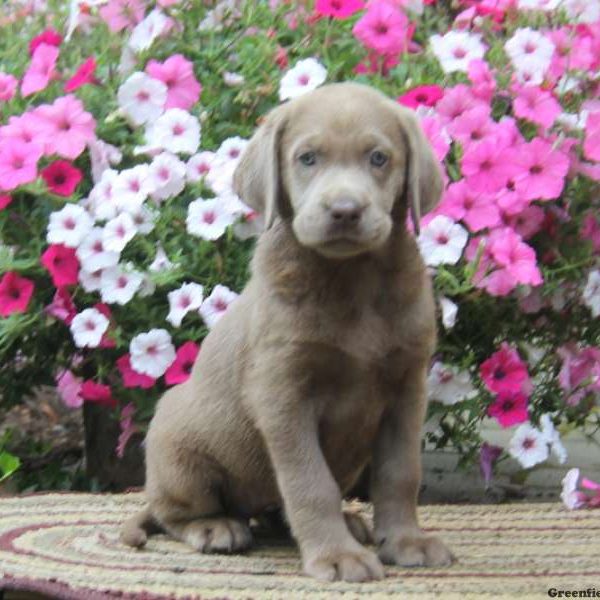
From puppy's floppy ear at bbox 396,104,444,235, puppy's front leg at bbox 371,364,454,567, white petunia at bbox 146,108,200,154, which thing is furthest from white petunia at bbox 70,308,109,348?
puppy's floppy ear at bbox 396,104,444,235

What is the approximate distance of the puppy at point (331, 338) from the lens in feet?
11.3

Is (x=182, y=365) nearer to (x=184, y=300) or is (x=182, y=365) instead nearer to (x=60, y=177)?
(x=184, y=300)

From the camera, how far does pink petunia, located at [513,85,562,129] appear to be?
454 cm

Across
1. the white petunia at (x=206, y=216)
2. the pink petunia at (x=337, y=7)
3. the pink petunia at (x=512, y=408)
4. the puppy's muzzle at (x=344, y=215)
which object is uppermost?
the pink petunia at (x=337, y=7)

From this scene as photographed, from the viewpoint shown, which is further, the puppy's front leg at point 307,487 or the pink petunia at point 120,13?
the pink petunia at point 120,13

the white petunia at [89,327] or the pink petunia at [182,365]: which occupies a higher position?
the white petunia at [89,327]

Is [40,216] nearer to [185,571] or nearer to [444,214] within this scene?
[444,214]

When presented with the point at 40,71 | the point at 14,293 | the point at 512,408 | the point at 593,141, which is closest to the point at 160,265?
the point at 14,293

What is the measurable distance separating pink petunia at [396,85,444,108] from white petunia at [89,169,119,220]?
0.92 m

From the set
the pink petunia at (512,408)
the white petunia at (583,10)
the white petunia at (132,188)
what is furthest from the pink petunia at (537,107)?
the white petunia at (132,188)

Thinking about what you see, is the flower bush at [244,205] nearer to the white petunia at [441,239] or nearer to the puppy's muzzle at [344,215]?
the white petunia at [441,239]

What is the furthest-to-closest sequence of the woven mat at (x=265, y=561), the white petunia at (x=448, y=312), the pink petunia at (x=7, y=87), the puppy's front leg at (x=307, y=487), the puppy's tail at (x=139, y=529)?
the pink petunia at (x=7, y=87) → the white petunia at (x=448, y=312) → the puppy's tail at (x=139, y=529) → the puppy's front leg at (x=307, y=487) → the woven mat at (x=265, y=561)

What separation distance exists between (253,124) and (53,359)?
41.8 inches

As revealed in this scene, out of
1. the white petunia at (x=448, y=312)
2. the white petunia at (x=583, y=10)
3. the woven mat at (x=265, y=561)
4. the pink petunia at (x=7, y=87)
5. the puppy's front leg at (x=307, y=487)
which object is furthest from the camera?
the white petunia at (x=583, y=10)
